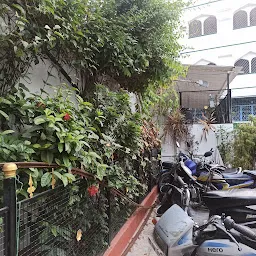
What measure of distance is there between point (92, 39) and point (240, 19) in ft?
56.1

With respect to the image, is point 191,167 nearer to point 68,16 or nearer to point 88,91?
point 88,91

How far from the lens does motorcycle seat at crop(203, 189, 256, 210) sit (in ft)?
10.6

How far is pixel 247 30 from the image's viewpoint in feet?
53.0

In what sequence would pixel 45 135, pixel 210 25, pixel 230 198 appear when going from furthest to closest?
pixel 210 25 → pixel 230 198 → pixel 45 135

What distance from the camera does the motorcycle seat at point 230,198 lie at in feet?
10.6

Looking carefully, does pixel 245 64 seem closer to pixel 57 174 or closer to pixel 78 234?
pixel 78 234

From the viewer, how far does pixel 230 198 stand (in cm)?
330

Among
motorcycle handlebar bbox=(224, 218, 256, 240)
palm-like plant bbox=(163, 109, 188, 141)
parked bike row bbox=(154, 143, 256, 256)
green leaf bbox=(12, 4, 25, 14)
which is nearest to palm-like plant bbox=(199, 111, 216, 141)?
palm-like plant bbox=(163, 109, 188, 141)

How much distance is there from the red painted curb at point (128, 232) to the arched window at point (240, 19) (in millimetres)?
15764

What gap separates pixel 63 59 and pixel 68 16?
0.57 metres

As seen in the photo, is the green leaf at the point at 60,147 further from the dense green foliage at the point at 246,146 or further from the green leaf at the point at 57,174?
the dense green foliage at the point at 246,146

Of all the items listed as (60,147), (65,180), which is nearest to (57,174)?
(65,180)

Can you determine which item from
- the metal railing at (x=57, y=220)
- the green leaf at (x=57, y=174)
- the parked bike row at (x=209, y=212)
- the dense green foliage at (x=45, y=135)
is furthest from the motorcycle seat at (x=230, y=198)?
the green leaf at (x=57, y=174)

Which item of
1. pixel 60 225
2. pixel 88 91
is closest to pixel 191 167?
pixel 88 91
